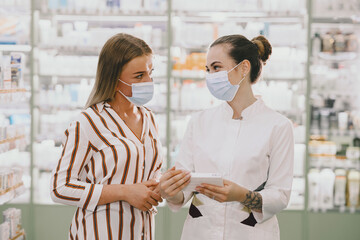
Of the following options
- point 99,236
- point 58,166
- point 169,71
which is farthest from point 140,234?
point 169,71

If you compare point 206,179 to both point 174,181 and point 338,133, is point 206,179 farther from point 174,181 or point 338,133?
point 338,133

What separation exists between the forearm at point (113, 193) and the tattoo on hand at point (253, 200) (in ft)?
1.63

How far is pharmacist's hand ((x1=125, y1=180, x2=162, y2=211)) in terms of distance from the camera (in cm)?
215

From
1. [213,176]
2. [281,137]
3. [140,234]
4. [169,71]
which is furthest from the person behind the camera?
[169,71]

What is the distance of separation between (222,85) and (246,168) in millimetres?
375

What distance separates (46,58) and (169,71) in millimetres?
1243

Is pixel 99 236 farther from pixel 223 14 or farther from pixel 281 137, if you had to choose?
pixel 223 14

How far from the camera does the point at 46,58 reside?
515cm

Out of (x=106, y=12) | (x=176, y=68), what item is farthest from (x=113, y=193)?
(x=106, y=12)

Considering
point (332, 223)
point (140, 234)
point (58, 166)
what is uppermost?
point (58, 166)

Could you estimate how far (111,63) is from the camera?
2256 mm

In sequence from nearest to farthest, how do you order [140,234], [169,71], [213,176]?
[213,176]
[140,234]
[169,71]

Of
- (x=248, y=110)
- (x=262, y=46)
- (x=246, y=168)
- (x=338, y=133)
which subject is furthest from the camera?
(x=338, y=133)

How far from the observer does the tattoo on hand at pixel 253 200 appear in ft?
6.70
